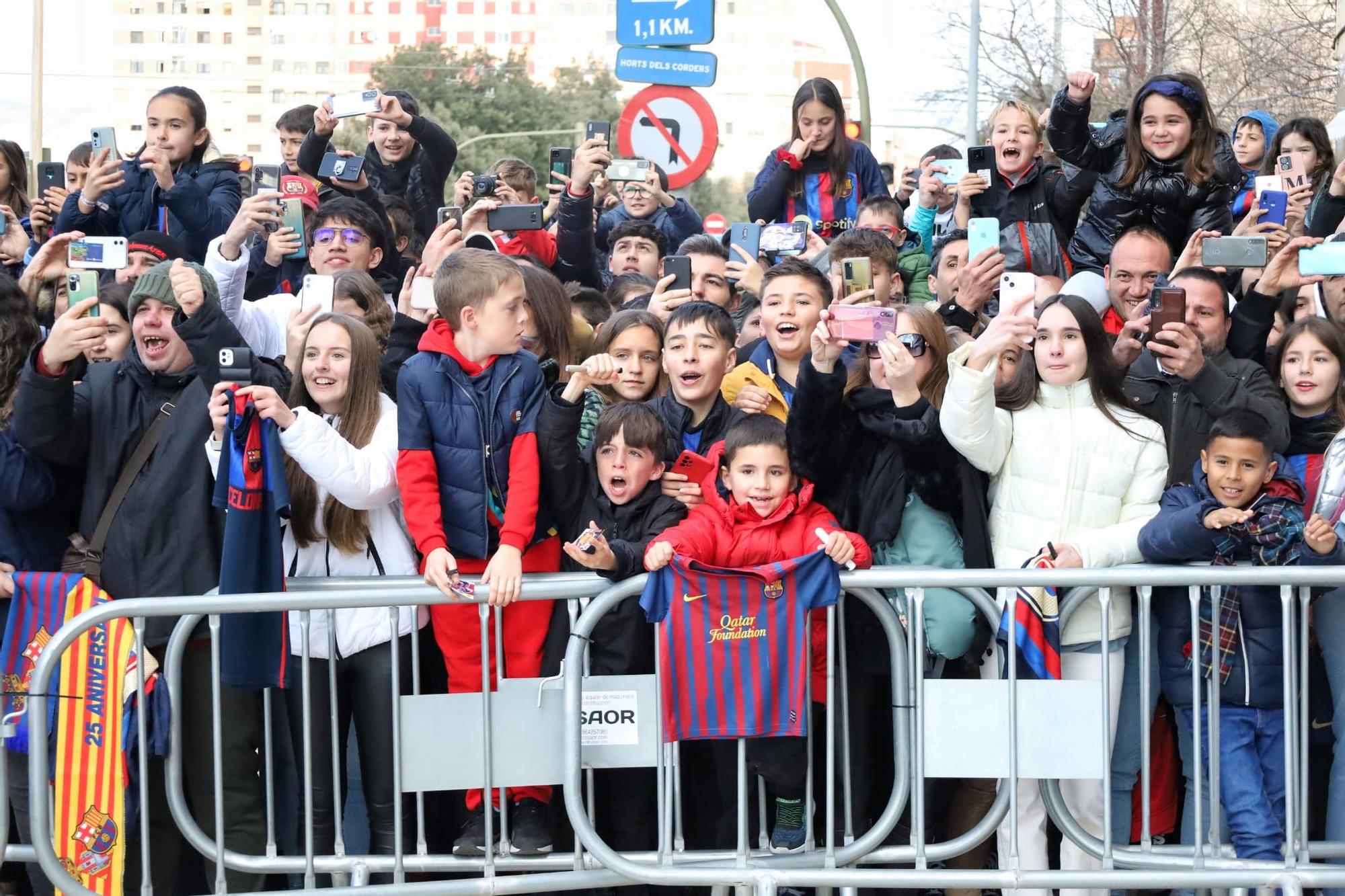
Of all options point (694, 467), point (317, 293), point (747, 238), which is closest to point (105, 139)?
point (317, 293)

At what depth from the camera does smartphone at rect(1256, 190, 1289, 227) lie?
20.7 ft

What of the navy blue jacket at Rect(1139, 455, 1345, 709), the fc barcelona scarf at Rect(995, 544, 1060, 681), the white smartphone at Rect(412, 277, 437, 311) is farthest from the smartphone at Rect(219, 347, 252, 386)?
the navy blue jacket at Rect(1139, 455, 1345, 709)

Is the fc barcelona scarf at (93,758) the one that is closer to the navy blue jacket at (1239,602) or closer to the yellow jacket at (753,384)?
the yellow jacket at (753,384)

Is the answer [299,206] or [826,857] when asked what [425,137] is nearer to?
[299,206]

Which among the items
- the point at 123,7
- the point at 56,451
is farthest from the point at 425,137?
the point at 123,7

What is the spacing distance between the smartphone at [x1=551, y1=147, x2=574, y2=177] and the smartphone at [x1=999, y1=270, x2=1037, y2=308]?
3.74 meters

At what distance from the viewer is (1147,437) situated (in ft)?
17.1

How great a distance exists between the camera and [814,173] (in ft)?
27.3

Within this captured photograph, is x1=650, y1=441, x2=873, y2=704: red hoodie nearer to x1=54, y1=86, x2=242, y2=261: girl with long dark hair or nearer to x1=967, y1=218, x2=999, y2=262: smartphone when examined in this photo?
x1=967, y1=218, x2=999, y2=262: smartphone

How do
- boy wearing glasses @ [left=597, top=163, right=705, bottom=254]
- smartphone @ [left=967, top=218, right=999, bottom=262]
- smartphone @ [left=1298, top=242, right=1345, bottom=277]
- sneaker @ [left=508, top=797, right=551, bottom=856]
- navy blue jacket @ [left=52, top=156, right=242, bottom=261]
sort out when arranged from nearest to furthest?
sneaker @ [left=508, top=797, right=551, bottom=856]
smartphone @ [left=1298, top=242, right=1345, bottom=277]
smartphone @ [left=967, top=218, right=999, bottom=262]
navy blue jacket @ [left=52, top=156, right=242, bottom=261]
boy wearing glasses @ [left=597, top=163, right=705, bottom=254]

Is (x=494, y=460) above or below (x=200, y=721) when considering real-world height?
above

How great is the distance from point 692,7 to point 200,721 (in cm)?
543

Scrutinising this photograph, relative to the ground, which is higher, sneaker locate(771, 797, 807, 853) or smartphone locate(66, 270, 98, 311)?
smartphone locate(66, 270, 98, 311)

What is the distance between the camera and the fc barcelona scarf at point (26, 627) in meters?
5.07
